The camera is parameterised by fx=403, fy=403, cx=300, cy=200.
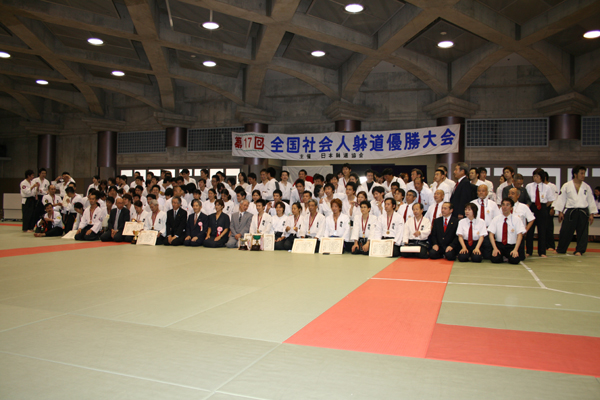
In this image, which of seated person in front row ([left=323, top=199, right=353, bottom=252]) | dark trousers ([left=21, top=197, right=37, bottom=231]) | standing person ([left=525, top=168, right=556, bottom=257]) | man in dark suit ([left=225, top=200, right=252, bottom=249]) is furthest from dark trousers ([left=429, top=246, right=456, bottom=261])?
dark trousers ([left=21, top=197, right=37, bottom=231])

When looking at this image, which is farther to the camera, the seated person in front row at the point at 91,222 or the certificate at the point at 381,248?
the seated person in front row at the point at 91,222

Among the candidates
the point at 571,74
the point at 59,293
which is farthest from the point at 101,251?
the point at 571,74

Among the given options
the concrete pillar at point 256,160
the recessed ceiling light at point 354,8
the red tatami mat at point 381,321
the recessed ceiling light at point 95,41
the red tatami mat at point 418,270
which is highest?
the recessed ceiling light at point 95,41

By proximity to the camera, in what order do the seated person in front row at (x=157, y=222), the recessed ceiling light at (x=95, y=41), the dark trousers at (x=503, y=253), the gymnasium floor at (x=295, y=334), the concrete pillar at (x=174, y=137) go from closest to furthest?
1. the gymnasium floor at (x=295, y=334)
2. the dark trousers at (x=503, y=253)
3. the seated person in front row at (x=157, y=222)
4. the recessed ceiling light at (x=95, y=41)
5. the concrete pillar at (x=174, y=137)

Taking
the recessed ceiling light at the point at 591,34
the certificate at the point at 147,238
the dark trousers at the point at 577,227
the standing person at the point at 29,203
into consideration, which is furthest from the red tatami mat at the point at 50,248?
the recessed ceiling light at the point at 591,34

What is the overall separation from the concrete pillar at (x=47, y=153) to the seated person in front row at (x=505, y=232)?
58.4 ft

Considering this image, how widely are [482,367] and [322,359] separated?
3.02 feet

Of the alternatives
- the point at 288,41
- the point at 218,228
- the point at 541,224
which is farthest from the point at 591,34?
the point at 218,228

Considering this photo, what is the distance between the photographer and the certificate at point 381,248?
23.2 ft

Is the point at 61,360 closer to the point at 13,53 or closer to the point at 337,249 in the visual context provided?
the point at 337,249

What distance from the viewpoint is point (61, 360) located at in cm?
236

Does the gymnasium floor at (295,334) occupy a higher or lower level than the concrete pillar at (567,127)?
lower

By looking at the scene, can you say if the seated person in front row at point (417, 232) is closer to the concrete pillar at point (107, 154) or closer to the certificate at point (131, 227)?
the certificate at point (131, 227)

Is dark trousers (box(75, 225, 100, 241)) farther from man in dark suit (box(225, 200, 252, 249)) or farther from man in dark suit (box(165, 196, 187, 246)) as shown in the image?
man in dark suit (box(225, 200, 252, 249))
